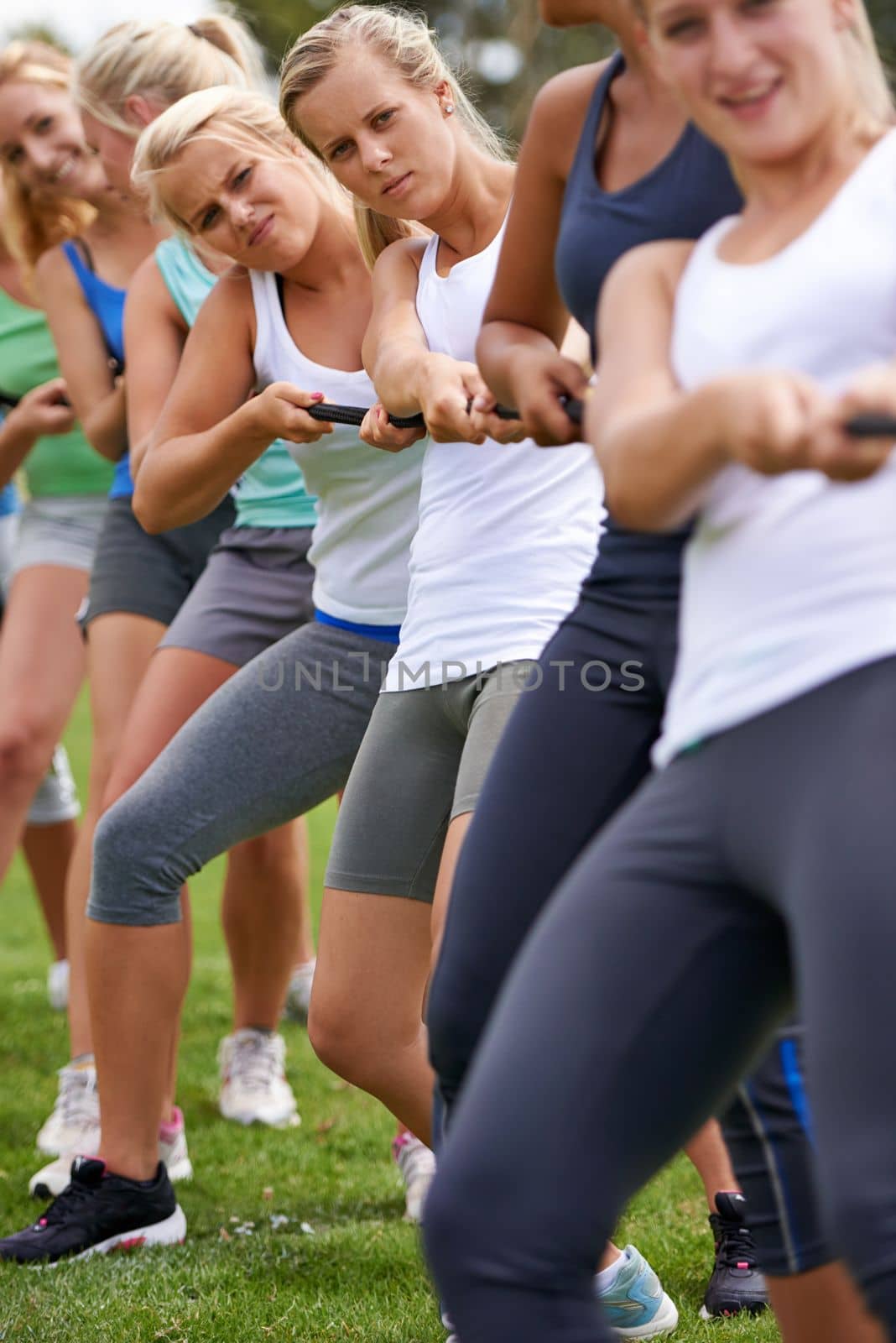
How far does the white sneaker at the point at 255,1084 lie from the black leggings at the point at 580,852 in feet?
8.53

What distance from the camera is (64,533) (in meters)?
4.68

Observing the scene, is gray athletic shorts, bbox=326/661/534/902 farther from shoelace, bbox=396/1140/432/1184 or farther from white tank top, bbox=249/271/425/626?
shoelace, bbox=396/1140/432/1184

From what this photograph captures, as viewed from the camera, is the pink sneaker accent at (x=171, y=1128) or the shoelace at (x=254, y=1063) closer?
the pink sneaker accent at (x=171, y=1128)

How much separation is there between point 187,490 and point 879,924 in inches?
83.1

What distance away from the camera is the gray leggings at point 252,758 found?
3205mm

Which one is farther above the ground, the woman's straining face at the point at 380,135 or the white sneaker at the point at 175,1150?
the woman's straining face at the point at 380,135

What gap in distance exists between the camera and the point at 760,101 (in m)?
1.62

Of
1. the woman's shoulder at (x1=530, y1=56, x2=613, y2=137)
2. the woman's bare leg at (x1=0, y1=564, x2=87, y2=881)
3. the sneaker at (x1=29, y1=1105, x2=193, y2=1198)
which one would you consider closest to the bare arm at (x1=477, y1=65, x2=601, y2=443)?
the woman's shoulder at (x1=530, y1=56, x2=613, y2=137)

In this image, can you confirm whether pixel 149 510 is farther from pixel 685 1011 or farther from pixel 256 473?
pixel 685 1011

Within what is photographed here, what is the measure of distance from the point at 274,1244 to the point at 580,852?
1.81 meters

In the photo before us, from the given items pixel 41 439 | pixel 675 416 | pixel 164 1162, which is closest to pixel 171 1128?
pixel 164 1162

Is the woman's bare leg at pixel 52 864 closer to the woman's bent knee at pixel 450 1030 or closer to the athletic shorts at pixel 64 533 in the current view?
the athletic shorts at pixel 64 533

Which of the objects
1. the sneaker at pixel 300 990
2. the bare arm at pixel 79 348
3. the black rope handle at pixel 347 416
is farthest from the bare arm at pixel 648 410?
the sneaker at pixel 300 990

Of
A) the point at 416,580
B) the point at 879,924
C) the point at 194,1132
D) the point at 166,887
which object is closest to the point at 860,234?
the point at 879,924
